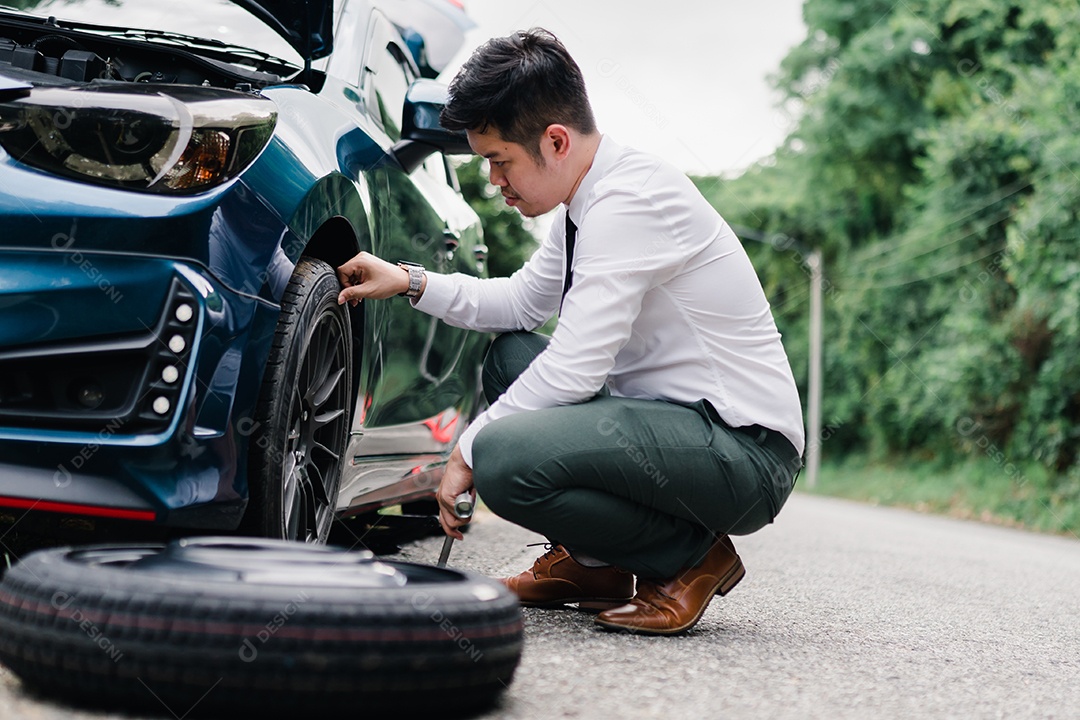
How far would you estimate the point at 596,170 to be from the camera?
284 centimetres

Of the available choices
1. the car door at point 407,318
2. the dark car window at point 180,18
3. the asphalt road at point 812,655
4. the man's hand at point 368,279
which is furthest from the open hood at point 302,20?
the asphalt road at point 812,655

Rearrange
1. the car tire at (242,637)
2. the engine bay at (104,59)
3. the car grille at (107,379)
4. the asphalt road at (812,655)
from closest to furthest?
1. the car tire at (242,637)
2. the asphalt road at (812,655)
3. the car grille at (107,379)
4. the engine bay at (104,59)

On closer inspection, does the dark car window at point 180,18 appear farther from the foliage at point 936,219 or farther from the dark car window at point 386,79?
the foliage at point 936,219

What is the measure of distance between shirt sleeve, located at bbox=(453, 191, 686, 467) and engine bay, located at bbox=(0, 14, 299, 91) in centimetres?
83

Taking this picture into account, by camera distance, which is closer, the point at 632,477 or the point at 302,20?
the point at 632,477

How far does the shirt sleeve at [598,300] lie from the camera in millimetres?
2600

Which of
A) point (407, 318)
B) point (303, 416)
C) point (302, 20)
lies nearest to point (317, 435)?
point (303, 416)

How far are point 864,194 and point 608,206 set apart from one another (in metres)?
23.0

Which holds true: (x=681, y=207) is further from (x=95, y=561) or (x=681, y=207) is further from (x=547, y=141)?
(x=95, y=561)

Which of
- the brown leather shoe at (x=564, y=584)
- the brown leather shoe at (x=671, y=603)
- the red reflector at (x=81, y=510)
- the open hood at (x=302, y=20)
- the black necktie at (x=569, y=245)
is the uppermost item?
the open hood at (x=302, y=20)

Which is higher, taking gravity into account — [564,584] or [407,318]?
[407,318]

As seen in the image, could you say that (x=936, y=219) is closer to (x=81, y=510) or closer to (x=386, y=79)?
(x=386, y=79)

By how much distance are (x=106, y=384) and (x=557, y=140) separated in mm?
1205

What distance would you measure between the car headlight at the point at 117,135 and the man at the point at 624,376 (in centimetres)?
68
